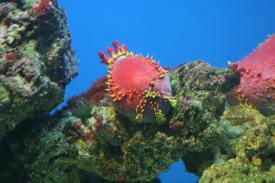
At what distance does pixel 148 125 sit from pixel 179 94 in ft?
2.50

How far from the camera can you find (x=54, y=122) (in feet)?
18.6

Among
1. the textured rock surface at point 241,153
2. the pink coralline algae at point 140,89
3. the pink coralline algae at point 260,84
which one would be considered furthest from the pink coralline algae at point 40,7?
the pink coralline algae at point 260,84

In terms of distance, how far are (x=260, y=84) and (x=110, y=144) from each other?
2.89 meters

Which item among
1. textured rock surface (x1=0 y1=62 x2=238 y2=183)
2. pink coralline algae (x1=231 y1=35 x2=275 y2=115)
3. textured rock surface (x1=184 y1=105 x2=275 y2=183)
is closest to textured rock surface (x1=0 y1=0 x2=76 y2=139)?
textured rock surface (x1=0 y1=62 x2=238 y2=183)

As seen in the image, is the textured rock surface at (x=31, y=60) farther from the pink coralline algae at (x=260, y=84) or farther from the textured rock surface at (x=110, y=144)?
the pink coralline algae at (x=260, y=84)

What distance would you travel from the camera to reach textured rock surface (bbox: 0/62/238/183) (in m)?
5.40

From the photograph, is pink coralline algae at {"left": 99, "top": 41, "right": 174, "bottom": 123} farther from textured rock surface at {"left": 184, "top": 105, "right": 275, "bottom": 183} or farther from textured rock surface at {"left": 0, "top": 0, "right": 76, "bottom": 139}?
textured rock surface at {"left": 184, "top": 105, "right": 275, "bottom": 183}

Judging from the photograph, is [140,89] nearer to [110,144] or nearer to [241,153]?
[110,144]

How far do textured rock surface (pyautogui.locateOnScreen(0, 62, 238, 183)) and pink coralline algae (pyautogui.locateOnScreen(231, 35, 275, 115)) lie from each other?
1136mm

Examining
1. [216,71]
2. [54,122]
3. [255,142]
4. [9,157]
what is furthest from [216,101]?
[9,157]

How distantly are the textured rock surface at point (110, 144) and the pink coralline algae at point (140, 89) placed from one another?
263 mm

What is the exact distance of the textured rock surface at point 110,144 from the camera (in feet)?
17.7

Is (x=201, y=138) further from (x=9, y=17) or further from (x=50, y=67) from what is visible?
(x=9, y=17)

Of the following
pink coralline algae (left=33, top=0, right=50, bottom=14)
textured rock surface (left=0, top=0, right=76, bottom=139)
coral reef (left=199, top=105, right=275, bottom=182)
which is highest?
pink coralline algae (left=33, top=0, right=50, bottom=14)
